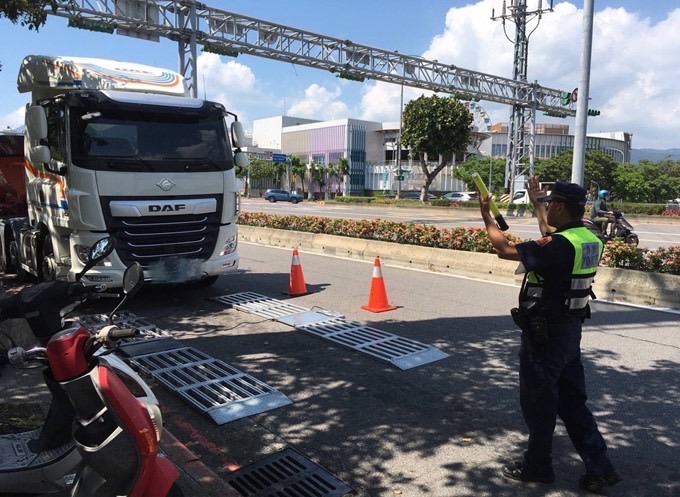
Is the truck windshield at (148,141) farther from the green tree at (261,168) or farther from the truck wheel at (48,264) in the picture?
the green tree at (261,168)

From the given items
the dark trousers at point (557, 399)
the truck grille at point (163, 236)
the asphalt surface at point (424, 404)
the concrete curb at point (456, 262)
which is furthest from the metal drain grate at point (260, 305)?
the dark trousers at point (557, 399)

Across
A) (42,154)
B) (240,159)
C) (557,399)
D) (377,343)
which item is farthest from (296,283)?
(557,399)

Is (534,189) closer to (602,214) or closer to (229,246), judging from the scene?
(229,246)

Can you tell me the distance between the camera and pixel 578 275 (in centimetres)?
324

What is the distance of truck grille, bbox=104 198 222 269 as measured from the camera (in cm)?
707

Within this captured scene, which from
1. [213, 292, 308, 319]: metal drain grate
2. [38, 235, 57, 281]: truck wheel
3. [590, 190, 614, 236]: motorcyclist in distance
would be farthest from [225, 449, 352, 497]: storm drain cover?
[590, 190, 614, 236]: motorcyclist in distance

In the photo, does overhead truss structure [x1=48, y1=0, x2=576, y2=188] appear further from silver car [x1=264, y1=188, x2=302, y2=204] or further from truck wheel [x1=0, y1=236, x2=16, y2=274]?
silver car [x1=264, y1=188, x2=302, y2=204]

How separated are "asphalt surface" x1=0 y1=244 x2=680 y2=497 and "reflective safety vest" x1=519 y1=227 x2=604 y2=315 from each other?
3.82 ft

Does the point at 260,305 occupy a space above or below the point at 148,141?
below

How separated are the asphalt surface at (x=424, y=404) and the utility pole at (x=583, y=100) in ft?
11.8

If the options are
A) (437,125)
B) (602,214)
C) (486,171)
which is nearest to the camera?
(602,214)

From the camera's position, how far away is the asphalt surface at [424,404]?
142 inches

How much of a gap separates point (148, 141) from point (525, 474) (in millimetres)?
5997

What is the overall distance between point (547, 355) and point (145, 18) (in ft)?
69.0
